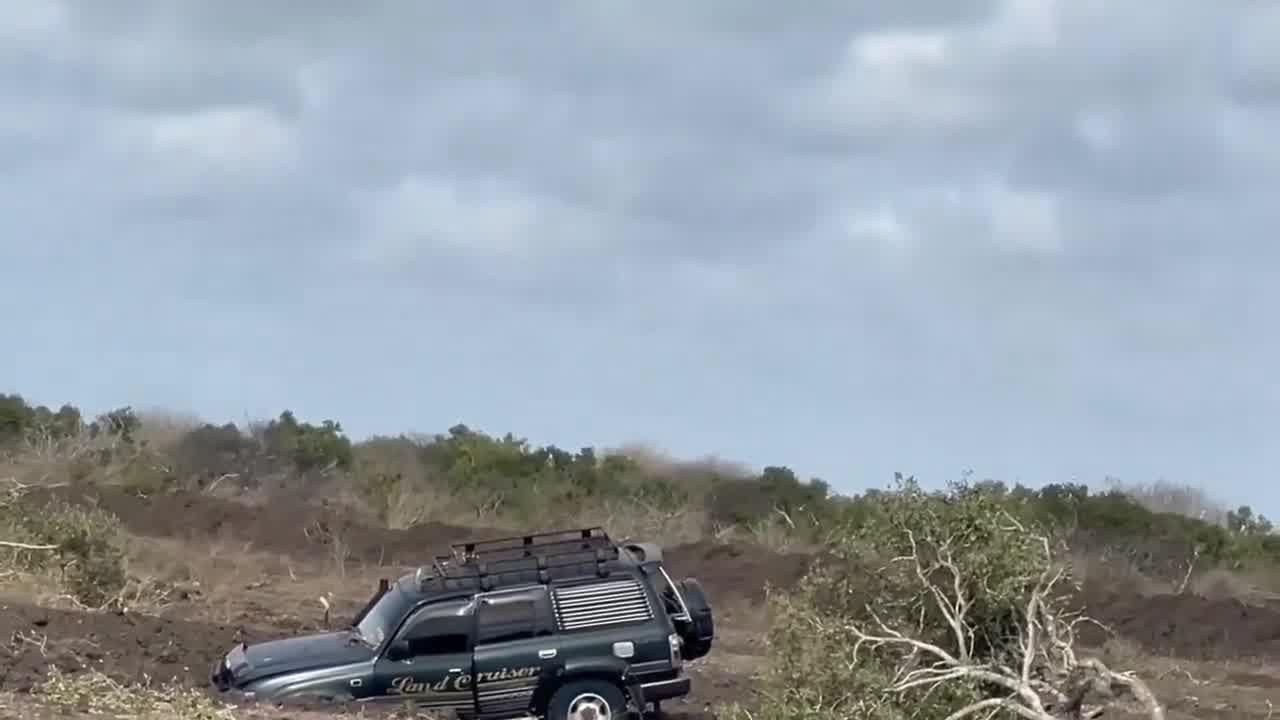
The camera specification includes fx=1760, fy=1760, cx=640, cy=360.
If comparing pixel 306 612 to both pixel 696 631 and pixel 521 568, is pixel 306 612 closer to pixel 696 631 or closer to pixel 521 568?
pixel 521 568

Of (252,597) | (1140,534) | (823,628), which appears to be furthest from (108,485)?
(823,628)

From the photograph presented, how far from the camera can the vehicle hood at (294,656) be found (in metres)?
13.7

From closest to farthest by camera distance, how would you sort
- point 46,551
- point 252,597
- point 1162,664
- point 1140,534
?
point 46,551 < point 1162,664 < point 252,597 < point 1140,534

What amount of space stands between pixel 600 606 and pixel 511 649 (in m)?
0.81

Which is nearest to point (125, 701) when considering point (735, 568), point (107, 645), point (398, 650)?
point (398, 650)

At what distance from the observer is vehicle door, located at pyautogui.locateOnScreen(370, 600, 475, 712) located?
13805 millimetres

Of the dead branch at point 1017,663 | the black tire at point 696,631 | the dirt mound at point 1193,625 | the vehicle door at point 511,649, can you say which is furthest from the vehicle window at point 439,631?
the dirt mound at point 1193,625

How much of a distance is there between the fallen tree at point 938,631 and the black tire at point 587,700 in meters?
2.44

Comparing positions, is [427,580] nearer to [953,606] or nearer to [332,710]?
[332,710]

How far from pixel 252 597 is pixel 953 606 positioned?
15.5 m

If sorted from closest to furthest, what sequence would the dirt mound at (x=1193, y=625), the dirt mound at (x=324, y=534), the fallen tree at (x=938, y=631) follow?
1. the fallen tree at (x=938, y=631)
2. the dirt mound at (x=1193, y=625)
3. the dirt mound at (x=324, y=534)

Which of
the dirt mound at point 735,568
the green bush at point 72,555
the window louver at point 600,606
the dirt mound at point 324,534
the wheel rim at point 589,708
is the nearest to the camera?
the wheel rim at point 589,708

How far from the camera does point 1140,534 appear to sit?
32.0 meters

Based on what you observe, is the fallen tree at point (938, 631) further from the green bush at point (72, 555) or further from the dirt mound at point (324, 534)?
the dirt mound at point (324, 534)
